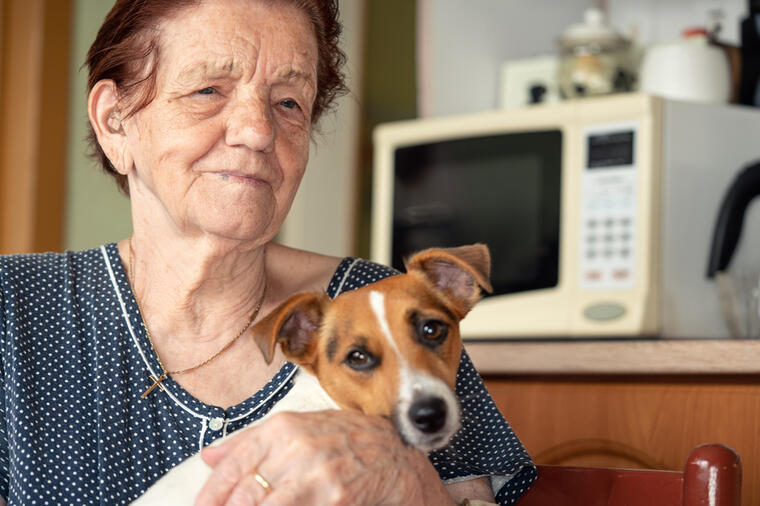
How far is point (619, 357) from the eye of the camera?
1803 millimetres

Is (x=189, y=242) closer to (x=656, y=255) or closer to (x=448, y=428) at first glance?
(x=448, y=428)

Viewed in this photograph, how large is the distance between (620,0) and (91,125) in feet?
6.81

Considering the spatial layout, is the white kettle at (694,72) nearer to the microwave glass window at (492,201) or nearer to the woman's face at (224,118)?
the microwave glass window at (492,201)

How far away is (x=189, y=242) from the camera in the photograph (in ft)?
4.34

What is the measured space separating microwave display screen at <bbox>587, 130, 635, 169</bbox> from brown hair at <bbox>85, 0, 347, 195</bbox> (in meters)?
0.88

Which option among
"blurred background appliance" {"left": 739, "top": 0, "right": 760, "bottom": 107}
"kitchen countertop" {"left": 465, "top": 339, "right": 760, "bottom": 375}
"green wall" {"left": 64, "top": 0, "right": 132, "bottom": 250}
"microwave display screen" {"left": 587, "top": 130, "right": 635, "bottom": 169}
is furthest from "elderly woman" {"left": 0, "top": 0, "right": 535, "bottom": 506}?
"blurred background appliance" {"left": 739, "top": 0, "right": 760, "bottom": 107}

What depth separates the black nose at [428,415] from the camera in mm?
1071

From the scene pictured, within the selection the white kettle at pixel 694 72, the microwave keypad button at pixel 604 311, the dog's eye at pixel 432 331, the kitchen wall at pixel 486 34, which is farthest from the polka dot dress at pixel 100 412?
the kitchen wall at pixel 486 34

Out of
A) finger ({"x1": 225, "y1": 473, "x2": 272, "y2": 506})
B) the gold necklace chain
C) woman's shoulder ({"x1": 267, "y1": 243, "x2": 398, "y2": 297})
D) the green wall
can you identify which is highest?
the green wall

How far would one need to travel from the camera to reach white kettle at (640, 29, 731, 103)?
2.30 meters

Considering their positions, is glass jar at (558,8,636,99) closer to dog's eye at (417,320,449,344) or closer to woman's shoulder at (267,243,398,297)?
woman's shoulder at (267,243,398,297)

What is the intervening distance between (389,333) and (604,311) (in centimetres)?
96

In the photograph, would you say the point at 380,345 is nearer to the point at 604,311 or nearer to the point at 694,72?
the point at 604,311

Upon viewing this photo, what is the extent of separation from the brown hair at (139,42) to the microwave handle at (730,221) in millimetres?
1053
